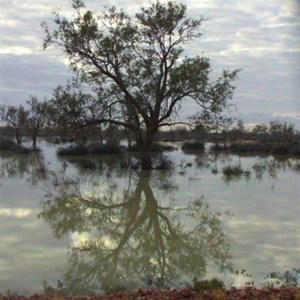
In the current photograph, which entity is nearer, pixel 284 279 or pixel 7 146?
pixel 284 279

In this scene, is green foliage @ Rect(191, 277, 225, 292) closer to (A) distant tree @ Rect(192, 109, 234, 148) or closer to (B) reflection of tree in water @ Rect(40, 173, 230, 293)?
(B) reflection of tree in water @ Rect(40, 173, 230, 293)

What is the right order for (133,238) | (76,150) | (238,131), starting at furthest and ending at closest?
(238,131) < (76,150) < (133,238)

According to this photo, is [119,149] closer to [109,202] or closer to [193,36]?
[193,36]

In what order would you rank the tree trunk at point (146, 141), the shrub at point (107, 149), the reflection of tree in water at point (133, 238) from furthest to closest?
the shrub at point (107, 149) → the tree trunk at point (146, 141) → the reflection of tree in water at point (133, 238)

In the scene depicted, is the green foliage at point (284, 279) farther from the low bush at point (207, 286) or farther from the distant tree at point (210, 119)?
the distant tree at point (210, 119)

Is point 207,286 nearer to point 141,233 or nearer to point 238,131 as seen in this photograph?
point 141,233

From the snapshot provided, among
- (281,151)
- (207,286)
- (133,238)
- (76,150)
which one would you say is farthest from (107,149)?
(207,286)

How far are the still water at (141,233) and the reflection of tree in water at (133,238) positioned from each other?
0.02 metres

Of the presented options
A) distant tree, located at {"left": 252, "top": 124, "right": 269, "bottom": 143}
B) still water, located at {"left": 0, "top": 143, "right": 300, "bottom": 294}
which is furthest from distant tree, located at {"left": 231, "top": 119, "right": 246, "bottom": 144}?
still water, located at {"left": 0, "top": 143, "right": 300, "bottom": 294}

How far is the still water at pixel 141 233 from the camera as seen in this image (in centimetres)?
853

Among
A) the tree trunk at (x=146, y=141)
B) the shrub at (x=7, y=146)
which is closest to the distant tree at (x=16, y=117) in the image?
the shrub at (x=7, y=146)

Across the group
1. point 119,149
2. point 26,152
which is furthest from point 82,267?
point 26,152

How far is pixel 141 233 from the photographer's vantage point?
12.1 metres

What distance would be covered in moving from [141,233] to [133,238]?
0.61 meters
